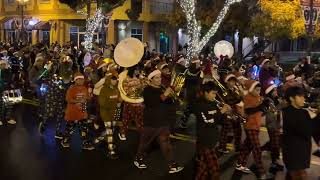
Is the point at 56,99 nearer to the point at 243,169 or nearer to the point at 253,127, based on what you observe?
the point at 243,169

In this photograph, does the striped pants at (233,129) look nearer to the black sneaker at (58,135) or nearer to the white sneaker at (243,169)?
the white sneaker at (243,169)

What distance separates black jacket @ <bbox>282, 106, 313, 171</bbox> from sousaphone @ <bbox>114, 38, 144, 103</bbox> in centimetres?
422

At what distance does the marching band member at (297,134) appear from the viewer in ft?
19.7

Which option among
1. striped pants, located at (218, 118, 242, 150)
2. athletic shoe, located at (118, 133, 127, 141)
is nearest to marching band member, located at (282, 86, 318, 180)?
striped pants, located at (218, 118, 242, 150)

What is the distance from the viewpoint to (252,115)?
789 cm

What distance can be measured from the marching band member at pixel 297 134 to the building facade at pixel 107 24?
33.1 meters

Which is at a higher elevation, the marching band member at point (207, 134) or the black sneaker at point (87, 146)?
the marching band member at point (207, 134)

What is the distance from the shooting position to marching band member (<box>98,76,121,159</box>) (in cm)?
928

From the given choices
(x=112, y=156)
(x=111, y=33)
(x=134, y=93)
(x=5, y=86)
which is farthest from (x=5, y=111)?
(x=111, y=33)

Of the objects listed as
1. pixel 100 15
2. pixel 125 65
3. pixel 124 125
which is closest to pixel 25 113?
pixel 124 125

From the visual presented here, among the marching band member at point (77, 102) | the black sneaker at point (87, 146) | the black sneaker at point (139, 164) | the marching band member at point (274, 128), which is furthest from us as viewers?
the black sneaker at point (87, 146)

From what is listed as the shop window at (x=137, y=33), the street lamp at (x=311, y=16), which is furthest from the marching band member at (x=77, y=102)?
the shop window at (x=137, y=33)

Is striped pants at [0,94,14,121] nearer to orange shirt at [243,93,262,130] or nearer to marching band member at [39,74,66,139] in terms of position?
marching band member at [39,74,66,139]

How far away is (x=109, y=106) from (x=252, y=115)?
2688mm
